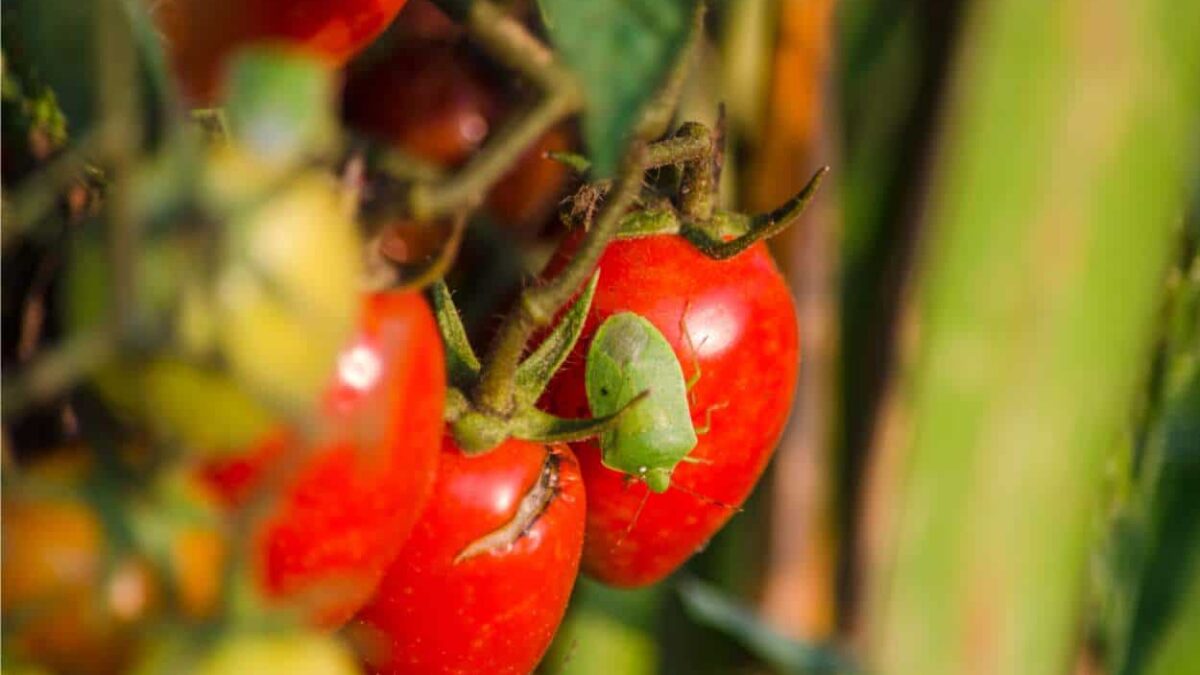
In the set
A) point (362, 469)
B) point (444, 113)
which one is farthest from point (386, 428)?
point (444, 113)

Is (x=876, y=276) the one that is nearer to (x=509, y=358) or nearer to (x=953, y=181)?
(x=953, y=181)

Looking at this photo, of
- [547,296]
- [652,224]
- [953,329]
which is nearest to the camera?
[547,296]

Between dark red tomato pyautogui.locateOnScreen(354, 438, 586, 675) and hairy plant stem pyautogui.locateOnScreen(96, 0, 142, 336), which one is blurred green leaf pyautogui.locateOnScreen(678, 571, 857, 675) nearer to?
dark red tomato pyautogui.locateOnScreen(354, 438, 586, 675)

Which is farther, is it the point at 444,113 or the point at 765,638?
the point at 765,638

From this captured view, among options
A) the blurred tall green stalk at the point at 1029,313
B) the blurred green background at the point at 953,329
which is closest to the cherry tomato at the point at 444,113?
the blurred green background at the point at 953,329

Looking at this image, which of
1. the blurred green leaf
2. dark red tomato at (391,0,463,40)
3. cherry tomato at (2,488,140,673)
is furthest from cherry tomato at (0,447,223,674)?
the blurred green leaf

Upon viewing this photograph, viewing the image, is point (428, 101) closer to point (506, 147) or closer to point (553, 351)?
point (553, 351)
